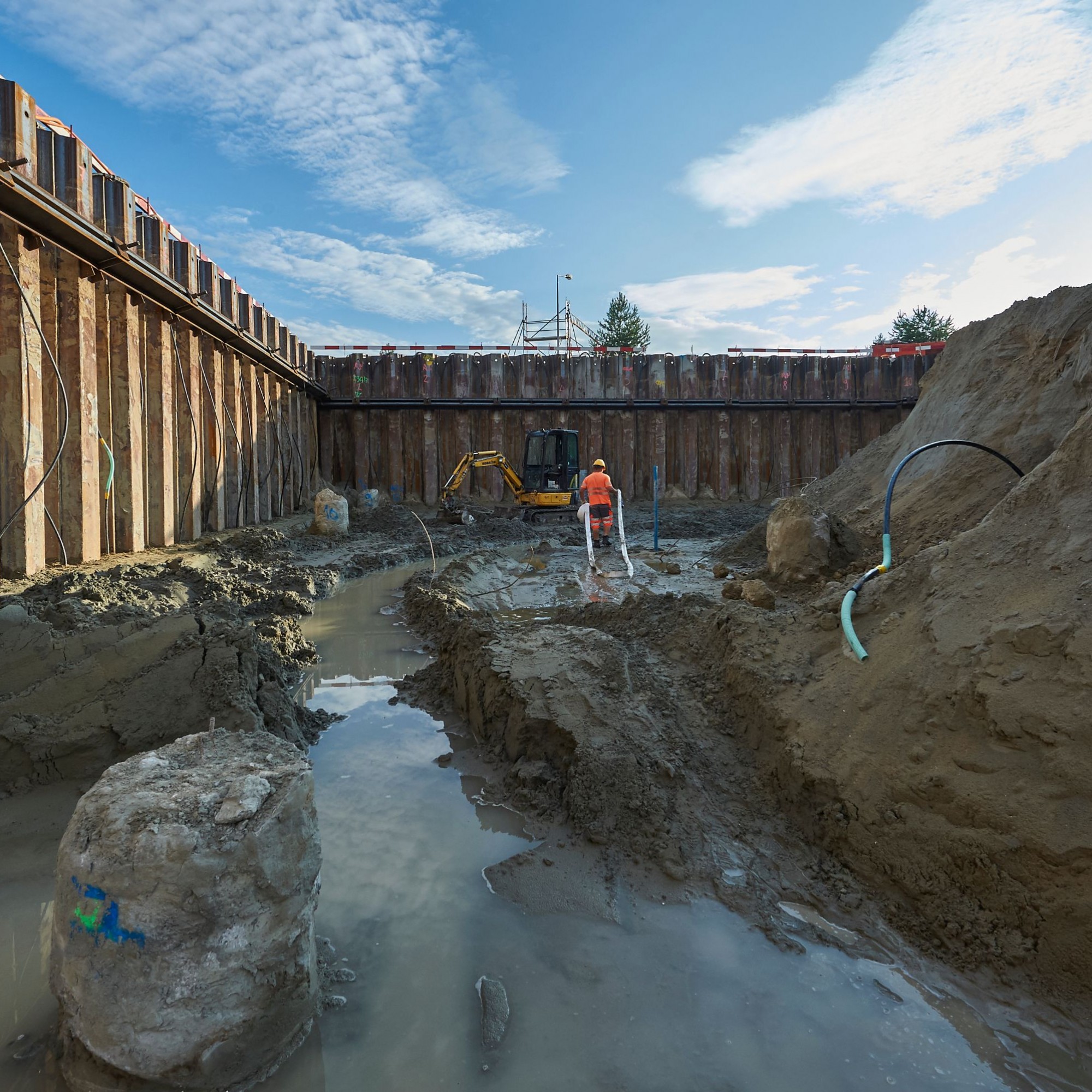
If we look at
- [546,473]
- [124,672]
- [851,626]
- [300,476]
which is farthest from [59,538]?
[546,473]

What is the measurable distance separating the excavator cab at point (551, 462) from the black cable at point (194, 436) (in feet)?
26.2

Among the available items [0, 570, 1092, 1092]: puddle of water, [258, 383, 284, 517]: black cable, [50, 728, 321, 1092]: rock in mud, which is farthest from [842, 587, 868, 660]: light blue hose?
[258, 383, 284, 517]: black cable

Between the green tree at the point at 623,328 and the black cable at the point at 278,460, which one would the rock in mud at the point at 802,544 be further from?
the green tree at the point at 623,328

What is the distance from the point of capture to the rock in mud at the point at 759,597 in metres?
5.82

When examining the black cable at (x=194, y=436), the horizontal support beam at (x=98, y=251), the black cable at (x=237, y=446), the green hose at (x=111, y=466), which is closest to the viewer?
the horizontal support beam at (x=98, y=251)

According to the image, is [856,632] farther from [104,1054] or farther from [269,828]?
[104,1054]

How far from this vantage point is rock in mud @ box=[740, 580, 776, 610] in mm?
5816

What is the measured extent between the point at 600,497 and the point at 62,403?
7.65m

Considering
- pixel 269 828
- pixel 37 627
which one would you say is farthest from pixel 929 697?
pixel 37 627

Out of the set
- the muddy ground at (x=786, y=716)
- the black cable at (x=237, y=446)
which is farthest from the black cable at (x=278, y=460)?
the muddy ground at (x=786, y=716)

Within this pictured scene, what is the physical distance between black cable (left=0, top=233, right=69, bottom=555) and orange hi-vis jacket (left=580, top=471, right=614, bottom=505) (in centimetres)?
727

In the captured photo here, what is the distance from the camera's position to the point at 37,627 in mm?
4508

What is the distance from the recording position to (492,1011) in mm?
2453

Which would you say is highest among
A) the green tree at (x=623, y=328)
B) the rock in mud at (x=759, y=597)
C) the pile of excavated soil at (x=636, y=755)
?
the green tree at (x=623, y=328)
